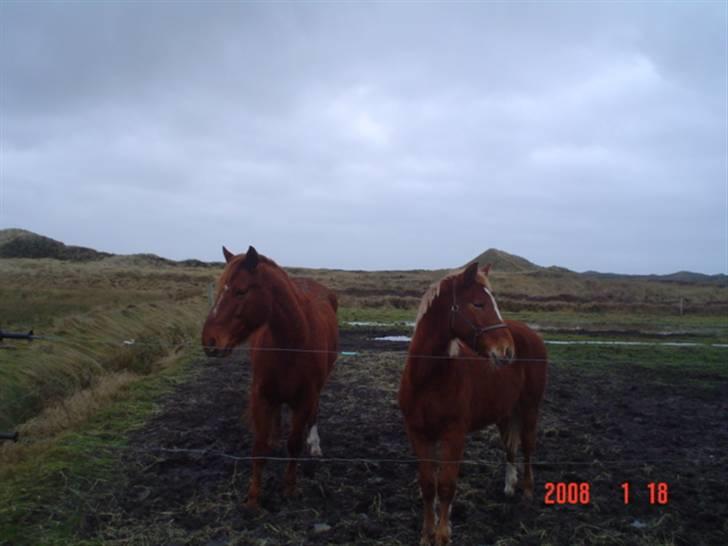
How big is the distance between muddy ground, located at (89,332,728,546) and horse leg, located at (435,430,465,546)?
196 mm

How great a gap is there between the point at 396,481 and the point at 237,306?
7.44 feet

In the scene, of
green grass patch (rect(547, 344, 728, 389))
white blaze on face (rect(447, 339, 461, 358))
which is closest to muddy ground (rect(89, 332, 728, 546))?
white blaze on face (rect(447, 339, 461, 358))

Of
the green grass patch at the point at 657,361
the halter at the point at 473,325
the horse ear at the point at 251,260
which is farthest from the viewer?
the green grass patch at the point at 657,361

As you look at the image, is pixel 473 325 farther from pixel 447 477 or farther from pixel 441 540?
pixel 441 540

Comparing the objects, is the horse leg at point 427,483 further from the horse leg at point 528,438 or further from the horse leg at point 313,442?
the horse leg at point 313,442

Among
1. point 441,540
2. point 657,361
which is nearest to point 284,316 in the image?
point 441,540

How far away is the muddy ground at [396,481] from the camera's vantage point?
3.98 m

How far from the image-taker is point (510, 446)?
16.1 ft

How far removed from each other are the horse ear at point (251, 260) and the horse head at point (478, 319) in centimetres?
155

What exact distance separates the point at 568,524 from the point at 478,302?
1.92m

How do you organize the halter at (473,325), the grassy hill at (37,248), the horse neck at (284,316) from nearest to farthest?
the halter at (473,325) < the horse neck at (284,316) < the grassy hill at (37,248)

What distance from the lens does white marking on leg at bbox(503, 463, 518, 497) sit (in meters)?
4.68

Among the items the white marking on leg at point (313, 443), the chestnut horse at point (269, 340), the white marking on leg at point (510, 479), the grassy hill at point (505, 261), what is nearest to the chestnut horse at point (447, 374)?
the white marking on leg at point (510, 479)

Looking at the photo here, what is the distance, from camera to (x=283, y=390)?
4.50 m
